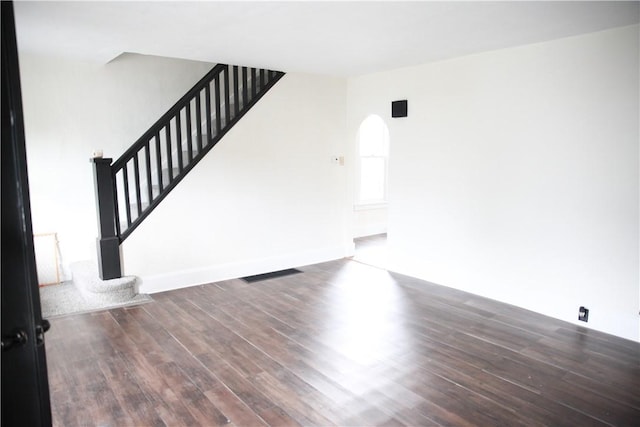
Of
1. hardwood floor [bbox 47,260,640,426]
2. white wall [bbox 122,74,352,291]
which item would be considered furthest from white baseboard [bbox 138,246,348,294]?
hardwood floor [bbox 47,260,640,426]

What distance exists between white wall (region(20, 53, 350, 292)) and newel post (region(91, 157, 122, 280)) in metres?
0.15

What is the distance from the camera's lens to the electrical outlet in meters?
3.79

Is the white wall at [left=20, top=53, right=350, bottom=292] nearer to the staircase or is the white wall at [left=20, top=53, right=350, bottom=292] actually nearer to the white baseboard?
the white baseboard

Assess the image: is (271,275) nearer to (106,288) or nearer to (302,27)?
(106,288)

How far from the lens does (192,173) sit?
4941 mm

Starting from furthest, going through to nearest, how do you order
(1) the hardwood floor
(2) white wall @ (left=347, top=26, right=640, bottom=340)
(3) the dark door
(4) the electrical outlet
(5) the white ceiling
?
(4) the electrical outlet < (2) white wall @ (left=347, top=26, right=640, bottom=340) < (5) the white ceiling < (1) the hardwood floor < (3) the dark door

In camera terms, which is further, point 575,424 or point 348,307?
point 348,307

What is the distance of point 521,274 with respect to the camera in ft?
13.9

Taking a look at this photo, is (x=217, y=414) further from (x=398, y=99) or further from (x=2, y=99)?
(x=398, y=99)

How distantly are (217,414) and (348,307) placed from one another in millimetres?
2003

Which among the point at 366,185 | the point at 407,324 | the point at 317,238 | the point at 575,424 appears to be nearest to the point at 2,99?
the point at 575,424

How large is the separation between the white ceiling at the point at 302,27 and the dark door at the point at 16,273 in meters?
1.79

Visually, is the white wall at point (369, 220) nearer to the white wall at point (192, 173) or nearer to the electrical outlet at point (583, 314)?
the white wall at point (192, 173)

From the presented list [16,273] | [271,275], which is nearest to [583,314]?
[271,275]
